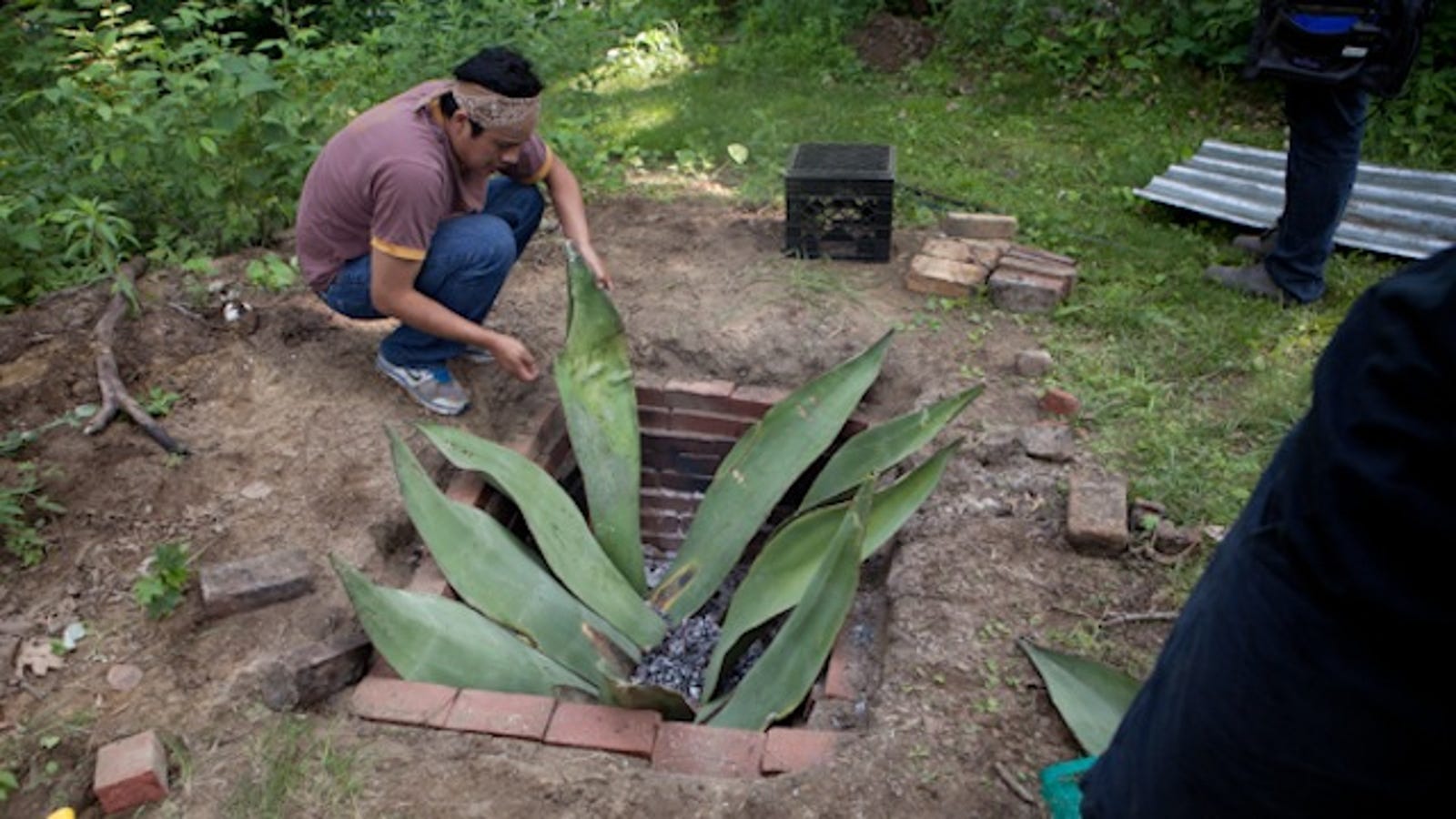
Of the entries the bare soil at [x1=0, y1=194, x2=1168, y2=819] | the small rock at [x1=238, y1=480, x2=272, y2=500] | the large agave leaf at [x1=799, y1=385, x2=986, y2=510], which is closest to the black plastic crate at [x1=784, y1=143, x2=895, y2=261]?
the bare soil at [x1=0, y1=194, x2=1168, y2=819]

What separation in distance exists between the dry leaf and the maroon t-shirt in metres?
1.08

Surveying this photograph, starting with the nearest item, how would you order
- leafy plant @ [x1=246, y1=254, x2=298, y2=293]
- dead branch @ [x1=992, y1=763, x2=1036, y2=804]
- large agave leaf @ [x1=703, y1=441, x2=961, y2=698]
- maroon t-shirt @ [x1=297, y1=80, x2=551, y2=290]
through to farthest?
dead branch @ [x1=992, y1=763, x2=1036, y2=804] → large agave leaf @ [x1=703, y1=441, x2=961, y2=698] → maroon t-shirt @ [x1=297, y1=80, x2=551, y2=290] → leafy plant @ [x1=246, y1=254, x2=298, y2=293]

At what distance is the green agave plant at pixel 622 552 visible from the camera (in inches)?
82.3

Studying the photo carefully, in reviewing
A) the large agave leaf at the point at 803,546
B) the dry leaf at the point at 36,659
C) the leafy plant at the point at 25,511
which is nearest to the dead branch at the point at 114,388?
the leafy plant at the point at 25,511

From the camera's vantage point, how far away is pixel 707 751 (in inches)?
78.2

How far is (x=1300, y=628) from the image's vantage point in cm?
88

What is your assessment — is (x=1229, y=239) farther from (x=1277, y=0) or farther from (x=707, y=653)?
(x=707, y=653)

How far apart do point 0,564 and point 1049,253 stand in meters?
2.97

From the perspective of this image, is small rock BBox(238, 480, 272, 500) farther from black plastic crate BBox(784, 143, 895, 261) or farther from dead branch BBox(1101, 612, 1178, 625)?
dead branch BBox(1101, 612, 1178, 625)

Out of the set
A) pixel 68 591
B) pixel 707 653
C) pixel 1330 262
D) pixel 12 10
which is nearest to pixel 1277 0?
pixel 1330 262

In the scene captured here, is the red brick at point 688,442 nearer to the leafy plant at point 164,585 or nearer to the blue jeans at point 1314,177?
the leafy plant at point 164,585

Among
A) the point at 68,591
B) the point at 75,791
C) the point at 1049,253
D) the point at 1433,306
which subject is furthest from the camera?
the point at 1049,253

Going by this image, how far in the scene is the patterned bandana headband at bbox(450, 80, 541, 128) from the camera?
2.56m

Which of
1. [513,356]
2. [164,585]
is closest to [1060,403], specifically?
[513,356]
